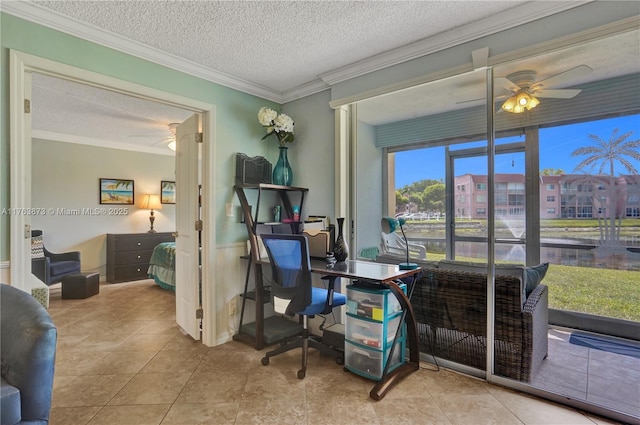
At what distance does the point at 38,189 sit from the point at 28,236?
3.83 metres

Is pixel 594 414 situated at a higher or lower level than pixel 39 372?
lower

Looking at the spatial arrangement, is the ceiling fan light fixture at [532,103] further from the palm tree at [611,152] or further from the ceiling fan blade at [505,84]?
the palm tree at [611,152]

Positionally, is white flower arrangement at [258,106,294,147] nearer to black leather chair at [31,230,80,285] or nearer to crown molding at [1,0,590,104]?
crown molding at [1,0,590,104]

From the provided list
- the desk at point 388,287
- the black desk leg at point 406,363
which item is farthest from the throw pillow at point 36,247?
the black desk leg at point 406,363

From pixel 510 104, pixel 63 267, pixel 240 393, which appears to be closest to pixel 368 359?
pixel 240 393

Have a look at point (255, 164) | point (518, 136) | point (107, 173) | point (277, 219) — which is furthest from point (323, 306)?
point (107, 173)

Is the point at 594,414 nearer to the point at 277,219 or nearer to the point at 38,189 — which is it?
the point at 277,219

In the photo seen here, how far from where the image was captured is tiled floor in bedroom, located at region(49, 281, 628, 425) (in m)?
1.84

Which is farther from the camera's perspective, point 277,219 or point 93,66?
point 277,219

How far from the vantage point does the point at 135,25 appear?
2.16 meters

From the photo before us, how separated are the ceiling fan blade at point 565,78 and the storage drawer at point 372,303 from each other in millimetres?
1799

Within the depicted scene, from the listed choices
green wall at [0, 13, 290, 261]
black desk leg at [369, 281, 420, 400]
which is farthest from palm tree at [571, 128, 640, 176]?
green wall at [0, 13, 290, 261]

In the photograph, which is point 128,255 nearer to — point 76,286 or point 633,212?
point 76,286

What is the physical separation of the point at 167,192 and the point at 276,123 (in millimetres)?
4101
